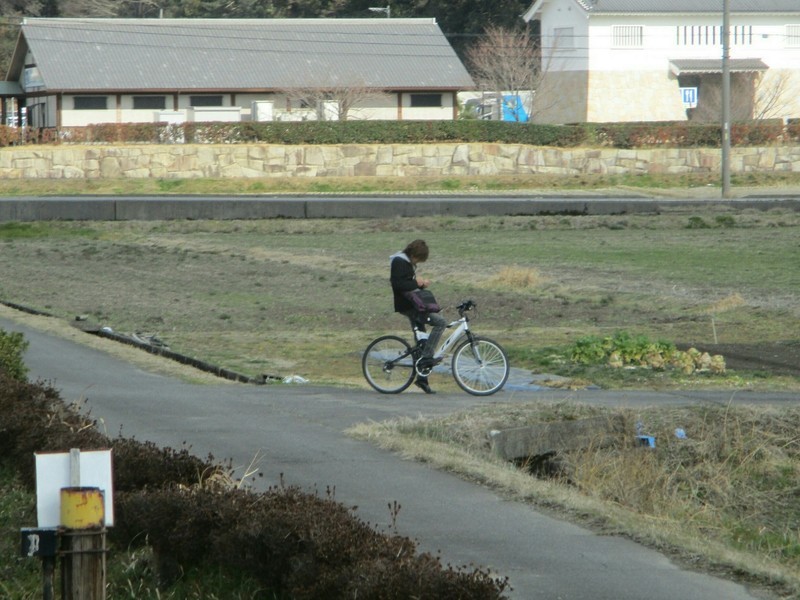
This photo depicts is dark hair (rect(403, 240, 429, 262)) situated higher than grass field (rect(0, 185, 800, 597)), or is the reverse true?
dark hair (rect(403, 240, 429, 262))

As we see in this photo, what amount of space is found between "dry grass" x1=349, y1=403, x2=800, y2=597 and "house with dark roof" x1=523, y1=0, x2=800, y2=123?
54.3 m

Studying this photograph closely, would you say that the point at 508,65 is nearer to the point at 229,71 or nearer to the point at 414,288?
the point at 229,71

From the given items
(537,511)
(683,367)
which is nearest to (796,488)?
(537,511)

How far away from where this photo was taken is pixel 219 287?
2539cm

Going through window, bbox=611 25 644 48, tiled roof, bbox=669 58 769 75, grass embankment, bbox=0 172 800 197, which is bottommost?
grass embankment, bbox=0 172 800 197

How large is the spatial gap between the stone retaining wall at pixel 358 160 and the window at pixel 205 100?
10042 millimetres

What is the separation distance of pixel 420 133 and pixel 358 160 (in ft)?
10.1

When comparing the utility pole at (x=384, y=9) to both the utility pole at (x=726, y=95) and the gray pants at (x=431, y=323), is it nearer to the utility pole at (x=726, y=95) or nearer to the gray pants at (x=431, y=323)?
the utility pole at (x=726, y=95)

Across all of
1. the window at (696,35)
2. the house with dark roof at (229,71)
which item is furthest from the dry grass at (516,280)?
the window at (696,35)

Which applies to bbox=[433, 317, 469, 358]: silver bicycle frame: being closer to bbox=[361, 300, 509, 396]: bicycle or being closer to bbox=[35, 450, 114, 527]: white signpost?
bbox=[361, 300, 509, 396]: bicycle

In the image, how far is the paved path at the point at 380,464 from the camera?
616 cm

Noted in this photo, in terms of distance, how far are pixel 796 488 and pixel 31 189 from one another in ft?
128

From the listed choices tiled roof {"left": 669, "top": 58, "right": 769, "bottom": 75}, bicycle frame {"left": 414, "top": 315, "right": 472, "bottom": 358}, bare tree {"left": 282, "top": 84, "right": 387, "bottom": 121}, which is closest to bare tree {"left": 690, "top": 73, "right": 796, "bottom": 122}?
tiled roof {"left": 669, "top": 58, "right": 769, "bottom": 75}

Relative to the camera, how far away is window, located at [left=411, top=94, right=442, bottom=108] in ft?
201
